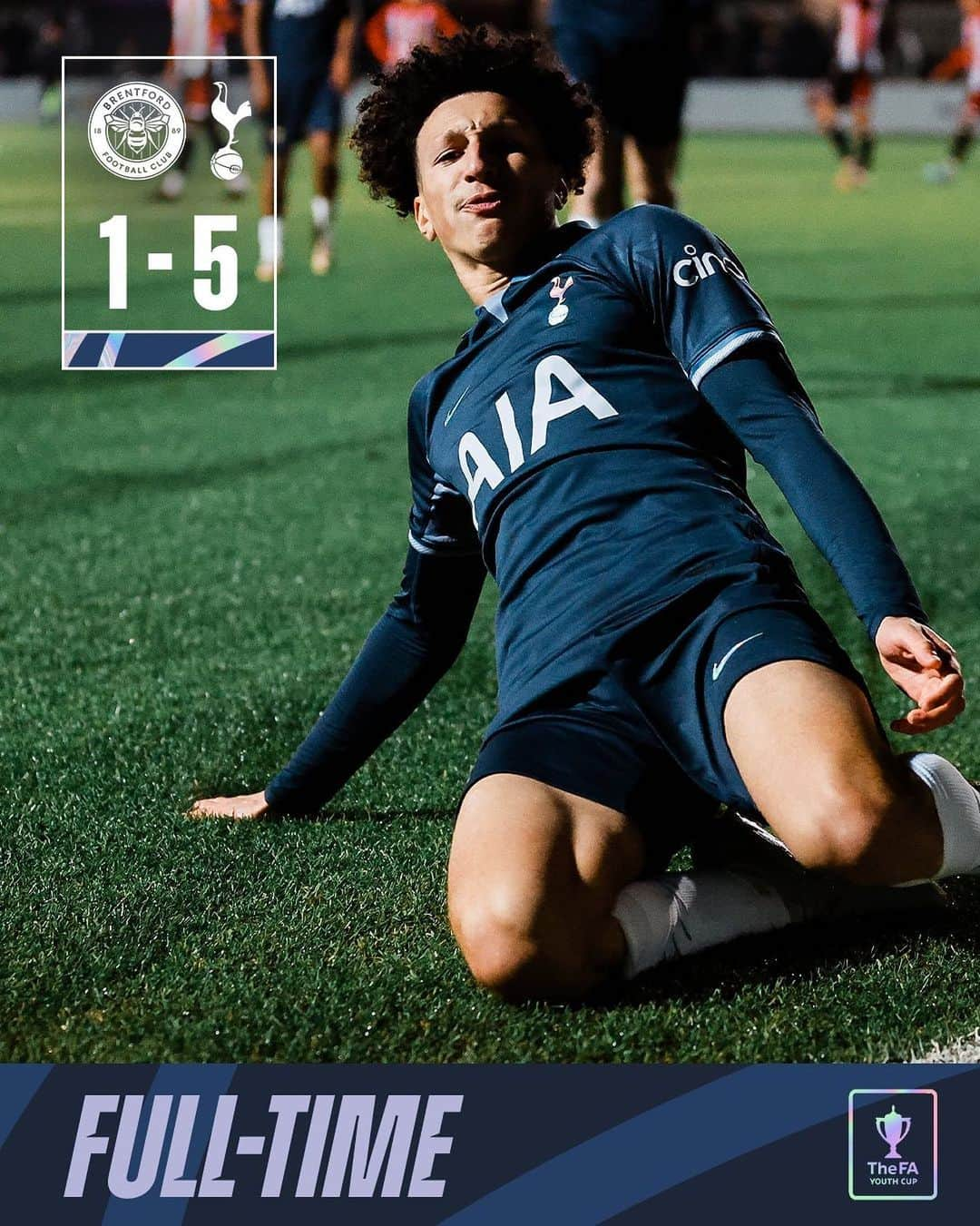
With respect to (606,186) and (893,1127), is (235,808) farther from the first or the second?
(606,186)

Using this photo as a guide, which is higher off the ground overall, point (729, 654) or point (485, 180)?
point (485, 180)

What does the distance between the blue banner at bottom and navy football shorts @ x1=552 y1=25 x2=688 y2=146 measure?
14.9 feet

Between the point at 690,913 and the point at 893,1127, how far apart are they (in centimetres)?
41

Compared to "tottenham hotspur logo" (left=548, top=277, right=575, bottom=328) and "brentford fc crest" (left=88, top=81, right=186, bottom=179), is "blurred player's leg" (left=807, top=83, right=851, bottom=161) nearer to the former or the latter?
"brentford fc crest" (left=88, top=81, right=186, bottom=179)

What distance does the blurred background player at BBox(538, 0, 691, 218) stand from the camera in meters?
5.76

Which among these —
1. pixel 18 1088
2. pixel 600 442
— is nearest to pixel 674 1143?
pixel 18 1088

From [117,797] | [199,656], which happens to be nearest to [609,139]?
[199,656]

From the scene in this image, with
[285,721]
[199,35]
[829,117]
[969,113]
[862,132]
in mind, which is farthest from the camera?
[829,117]

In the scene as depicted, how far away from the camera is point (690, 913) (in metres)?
2.04

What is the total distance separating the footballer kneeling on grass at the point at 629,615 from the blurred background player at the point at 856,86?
13425 millimetres

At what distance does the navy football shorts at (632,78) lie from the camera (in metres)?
5.75

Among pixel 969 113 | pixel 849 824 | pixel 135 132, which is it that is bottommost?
pixel 969 113

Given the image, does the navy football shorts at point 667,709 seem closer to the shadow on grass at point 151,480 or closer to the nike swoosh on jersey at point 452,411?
the nike swoosh on jersey at point 452,411

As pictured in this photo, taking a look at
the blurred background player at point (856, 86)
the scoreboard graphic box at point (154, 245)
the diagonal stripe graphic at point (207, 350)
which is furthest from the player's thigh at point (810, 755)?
the blurred background player at point (856, 86)
